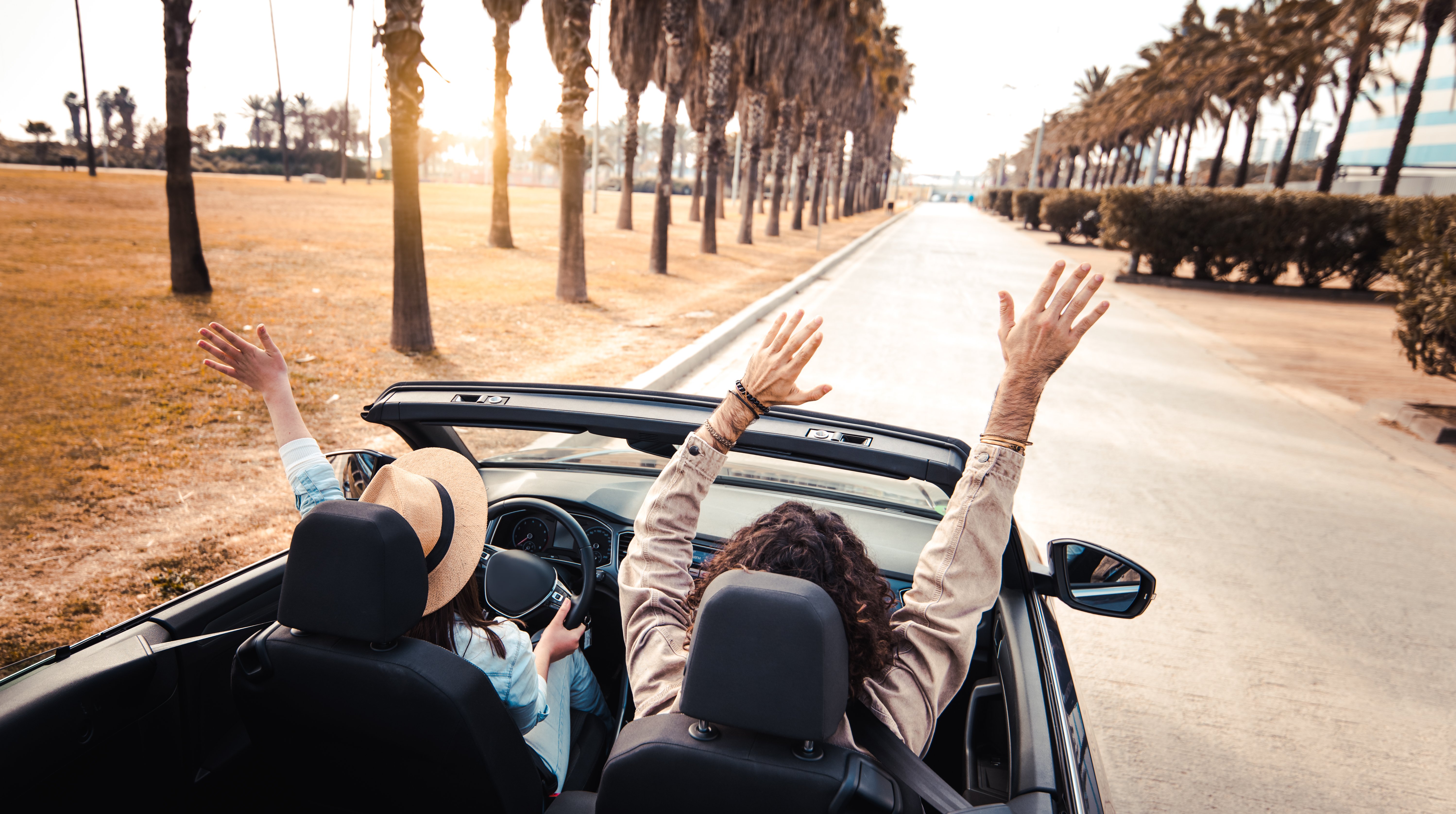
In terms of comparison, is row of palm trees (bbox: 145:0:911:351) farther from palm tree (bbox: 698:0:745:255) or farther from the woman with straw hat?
the woman with straw hat

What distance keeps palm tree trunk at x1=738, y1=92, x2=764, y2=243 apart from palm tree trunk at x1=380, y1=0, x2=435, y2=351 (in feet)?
54.7

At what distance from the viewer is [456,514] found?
1879 mm

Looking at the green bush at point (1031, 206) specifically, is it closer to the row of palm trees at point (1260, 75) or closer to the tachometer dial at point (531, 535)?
the row of palm trees at point (1260, 75)

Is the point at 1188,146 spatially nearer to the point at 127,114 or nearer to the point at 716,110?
the point at 716,110

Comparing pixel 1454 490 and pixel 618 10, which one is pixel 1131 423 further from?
pixel 618 10

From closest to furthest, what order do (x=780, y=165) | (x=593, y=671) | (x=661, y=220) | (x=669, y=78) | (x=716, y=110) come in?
(x=593, y=671) < (x=661, y=220) < (x=716, y=110) < (x=669, y=78) < (x=780, y=165)

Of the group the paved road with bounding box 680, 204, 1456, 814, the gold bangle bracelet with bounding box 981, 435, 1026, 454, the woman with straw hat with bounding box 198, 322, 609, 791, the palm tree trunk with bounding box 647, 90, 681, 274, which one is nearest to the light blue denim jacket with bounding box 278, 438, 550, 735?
the woman with straw hat with bounding box 198, 322, 609, 791

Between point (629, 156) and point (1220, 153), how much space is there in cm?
3630

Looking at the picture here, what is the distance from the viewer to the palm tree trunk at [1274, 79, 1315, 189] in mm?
33781

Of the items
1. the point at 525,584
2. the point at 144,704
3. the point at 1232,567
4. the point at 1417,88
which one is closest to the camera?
the point at 144,704

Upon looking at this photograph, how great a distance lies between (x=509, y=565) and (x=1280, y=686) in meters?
3.75

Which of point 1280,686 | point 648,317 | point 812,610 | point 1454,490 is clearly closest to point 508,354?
point 648,317

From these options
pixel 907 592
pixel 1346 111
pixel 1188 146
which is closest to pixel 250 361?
pixel 907 592

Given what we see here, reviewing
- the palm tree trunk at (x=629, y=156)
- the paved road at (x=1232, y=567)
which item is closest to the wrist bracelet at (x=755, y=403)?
the paved road at (x=1232, y=567)
